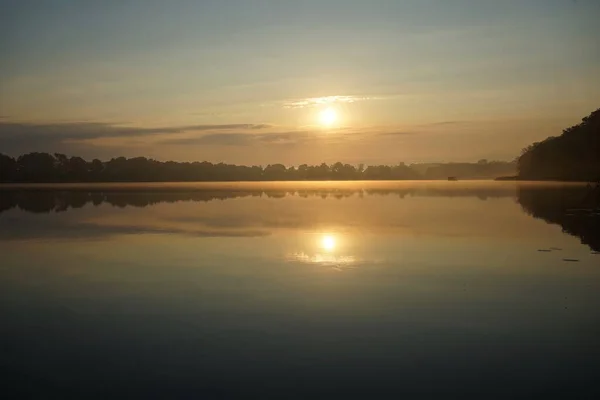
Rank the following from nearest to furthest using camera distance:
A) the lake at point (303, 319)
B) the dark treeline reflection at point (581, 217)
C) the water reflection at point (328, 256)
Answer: the lake at point (303, 319) → the water reflection at point (328, 256) → the dark treeline reflection at point (581, 217)

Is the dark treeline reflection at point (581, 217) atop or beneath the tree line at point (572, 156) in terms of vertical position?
beneath

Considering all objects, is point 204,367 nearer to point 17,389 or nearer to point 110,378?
point 110,378

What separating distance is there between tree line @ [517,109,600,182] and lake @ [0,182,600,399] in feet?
176

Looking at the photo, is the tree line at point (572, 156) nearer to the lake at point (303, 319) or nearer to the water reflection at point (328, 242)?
the water reflection at point (328, 242)

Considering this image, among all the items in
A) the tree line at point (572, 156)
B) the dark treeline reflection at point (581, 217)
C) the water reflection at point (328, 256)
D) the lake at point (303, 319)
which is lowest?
the lake at point (303, 319)

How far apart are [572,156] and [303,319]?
90.0 metres

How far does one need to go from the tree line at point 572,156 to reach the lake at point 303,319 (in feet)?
176

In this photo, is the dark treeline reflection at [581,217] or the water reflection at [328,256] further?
the dark treeline reflection at [581,217]

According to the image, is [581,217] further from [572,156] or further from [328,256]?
[572,156]

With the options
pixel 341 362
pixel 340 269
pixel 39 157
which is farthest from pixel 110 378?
pixel 39 157

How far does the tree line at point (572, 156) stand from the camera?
252ft

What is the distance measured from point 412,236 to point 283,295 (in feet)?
39.5

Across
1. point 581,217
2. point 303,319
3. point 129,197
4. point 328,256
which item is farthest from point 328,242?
point 129,197

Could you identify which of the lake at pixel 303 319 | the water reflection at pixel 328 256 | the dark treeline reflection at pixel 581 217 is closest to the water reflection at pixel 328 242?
the water reflection at pixel 328 256
